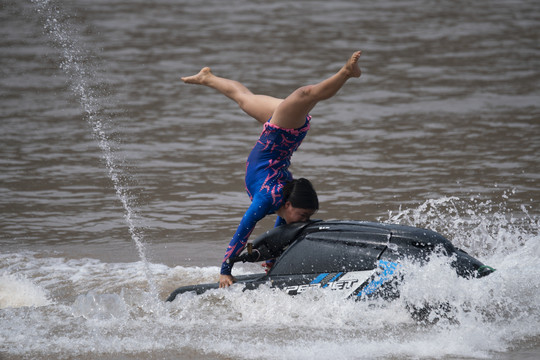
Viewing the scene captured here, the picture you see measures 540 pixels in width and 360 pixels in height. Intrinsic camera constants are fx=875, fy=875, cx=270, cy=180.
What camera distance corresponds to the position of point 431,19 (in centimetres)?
1925

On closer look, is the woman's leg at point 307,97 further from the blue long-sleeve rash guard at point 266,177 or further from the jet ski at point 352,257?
the jet ski at point 352,257

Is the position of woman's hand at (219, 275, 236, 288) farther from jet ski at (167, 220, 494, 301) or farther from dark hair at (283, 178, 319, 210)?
dark hair at (283, 178, 319, 210)

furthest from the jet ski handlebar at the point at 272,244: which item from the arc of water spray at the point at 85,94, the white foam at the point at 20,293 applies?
the white foam at the point at 20,293

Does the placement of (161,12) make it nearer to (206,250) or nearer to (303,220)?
(206,250)

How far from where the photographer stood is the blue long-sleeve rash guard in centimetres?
601

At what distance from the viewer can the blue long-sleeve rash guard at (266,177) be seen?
601cm

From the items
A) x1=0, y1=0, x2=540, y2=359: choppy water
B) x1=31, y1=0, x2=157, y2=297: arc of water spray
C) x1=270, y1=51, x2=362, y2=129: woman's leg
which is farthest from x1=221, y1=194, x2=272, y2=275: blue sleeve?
x1=31, y1=0, x2=157, y2=297: arc of water spray

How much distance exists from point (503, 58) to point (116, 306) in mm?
11205

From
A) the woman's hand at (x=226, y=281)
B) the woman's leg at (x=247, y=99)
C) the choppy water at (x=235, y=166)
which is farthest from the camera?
the woman's leg at (x=247, y=99)

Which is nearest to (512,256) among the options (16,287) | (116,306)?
(116,306)

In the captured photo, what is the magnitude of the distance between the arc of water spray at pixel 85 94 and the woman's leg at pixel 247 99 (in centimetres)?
153

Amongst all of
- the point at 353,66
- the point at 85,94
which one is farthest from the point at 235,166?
the point at 353,66

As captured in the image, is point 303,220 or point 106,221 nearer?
point 303,220

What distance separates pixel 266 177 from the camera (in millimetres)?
6152
